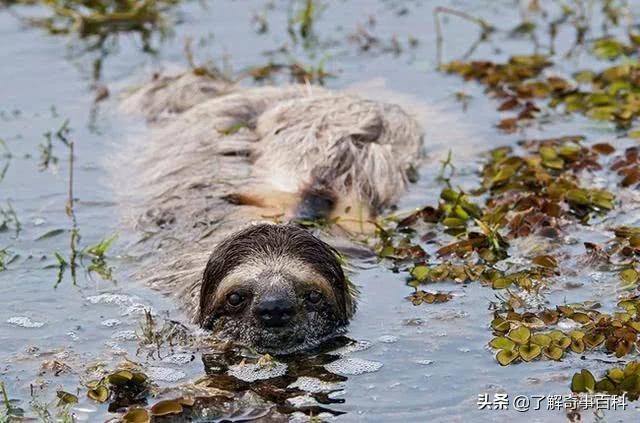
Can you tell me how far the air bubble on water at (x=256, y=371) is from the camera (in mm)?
7312

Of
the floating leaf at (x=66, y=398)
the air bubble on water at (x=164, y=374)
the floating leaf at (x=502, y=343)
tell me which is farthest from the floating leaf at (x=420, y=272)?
the floating leaf at (x=66, y=398)

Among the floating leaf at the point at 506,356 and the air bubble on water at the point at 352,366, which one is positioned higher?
the floating leaf at the point at 506,356

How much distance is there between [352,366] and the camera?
7.43 metres

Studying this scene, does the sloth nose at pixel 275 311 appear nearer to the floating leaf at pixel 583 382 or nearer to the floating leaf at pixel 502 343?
the floating leaf at pixel 502 343

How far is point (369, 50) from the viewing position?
45.0 ft

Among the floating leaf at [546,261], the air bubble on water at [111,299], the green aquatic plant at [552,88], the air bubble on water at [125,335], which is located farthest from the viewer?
the green aquatic plant at [552,88]

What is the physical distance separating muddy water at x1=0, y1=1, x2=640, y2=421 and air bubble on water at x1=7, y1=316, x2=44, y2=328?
12 millimetres

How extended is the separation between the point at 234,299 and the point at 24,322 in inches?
57.2

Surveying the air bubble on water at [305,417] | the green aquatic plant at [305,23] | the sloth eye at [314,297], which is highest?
the green aquatic plant at [305,23]

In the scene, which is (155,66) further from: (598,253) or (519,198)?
(598,253)

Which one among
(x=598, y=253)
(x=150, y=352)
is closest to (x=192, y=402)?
(x=150, y=352)

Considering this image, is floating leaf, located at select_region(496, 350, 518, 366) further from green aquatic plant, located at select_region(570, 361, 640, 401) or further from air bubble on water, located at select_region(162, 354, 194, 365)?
air bubble on water, located at select_region(162, 354, 194, 365)

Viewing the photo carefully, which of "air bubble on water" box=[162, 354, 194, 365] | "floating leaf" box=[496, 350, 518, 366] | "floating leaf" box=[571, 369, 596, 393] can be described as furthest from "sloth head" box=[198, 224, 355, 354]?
"floating leaf" box=[571, 369, 596, 393]

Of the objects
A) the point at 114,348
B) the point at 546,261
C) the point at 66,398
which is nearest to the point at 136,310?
the point at 114,348
